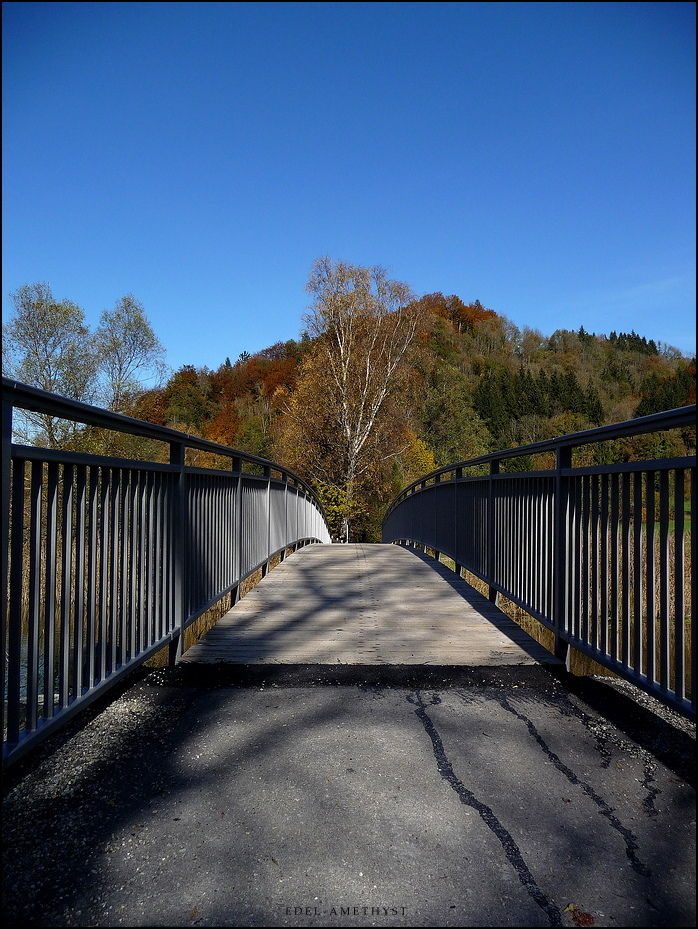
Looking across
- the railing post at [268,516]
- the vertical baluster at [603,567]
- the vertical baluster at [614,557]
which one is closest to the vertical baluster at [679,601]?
the vertical baluster at [614,557]

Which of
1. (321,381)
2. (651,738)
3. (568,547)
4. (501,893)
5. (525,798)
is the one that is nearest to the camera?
(501,893)

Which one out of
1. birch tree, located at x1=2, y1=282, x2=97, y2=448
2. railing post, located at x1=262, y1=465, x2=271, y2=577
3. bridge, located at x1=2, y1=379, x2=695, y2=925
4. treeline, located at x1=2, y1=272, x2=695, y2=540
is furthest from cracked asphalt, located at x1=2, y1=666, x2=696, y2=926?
birch tree, located at x1=2, y1=282, x2=97, y2=448

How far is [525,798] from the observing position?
1.69 metres

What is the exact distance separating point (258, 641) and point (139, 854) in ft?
6.13

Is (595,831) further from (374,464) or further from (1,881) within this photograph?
(374,464)

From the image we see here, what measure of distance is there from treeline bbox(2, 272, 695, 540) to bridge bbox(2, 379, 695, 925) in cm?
768

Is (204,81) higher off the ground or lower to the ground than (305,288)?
lower

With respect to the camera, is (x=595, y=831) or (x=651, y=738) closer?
(x=595, y=831)

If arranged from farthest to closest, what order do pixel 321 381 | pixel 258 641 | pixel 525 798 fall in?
pixel 321 381, pixel 258 641, pixel 525 798

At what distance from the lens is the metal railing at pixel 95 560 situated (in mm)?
1629

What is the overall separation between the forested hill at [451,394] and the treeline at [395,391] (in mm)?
114

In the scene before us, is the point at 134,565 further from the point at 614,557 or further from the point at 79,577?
the point at 614,557

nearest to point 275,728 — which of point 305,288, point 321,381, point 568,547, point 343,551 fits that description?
point 568,547

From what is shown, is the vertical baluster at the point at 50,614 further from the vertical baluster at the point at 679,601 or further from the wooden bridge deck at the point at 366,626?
the vertical baluster at the point at 679,601
